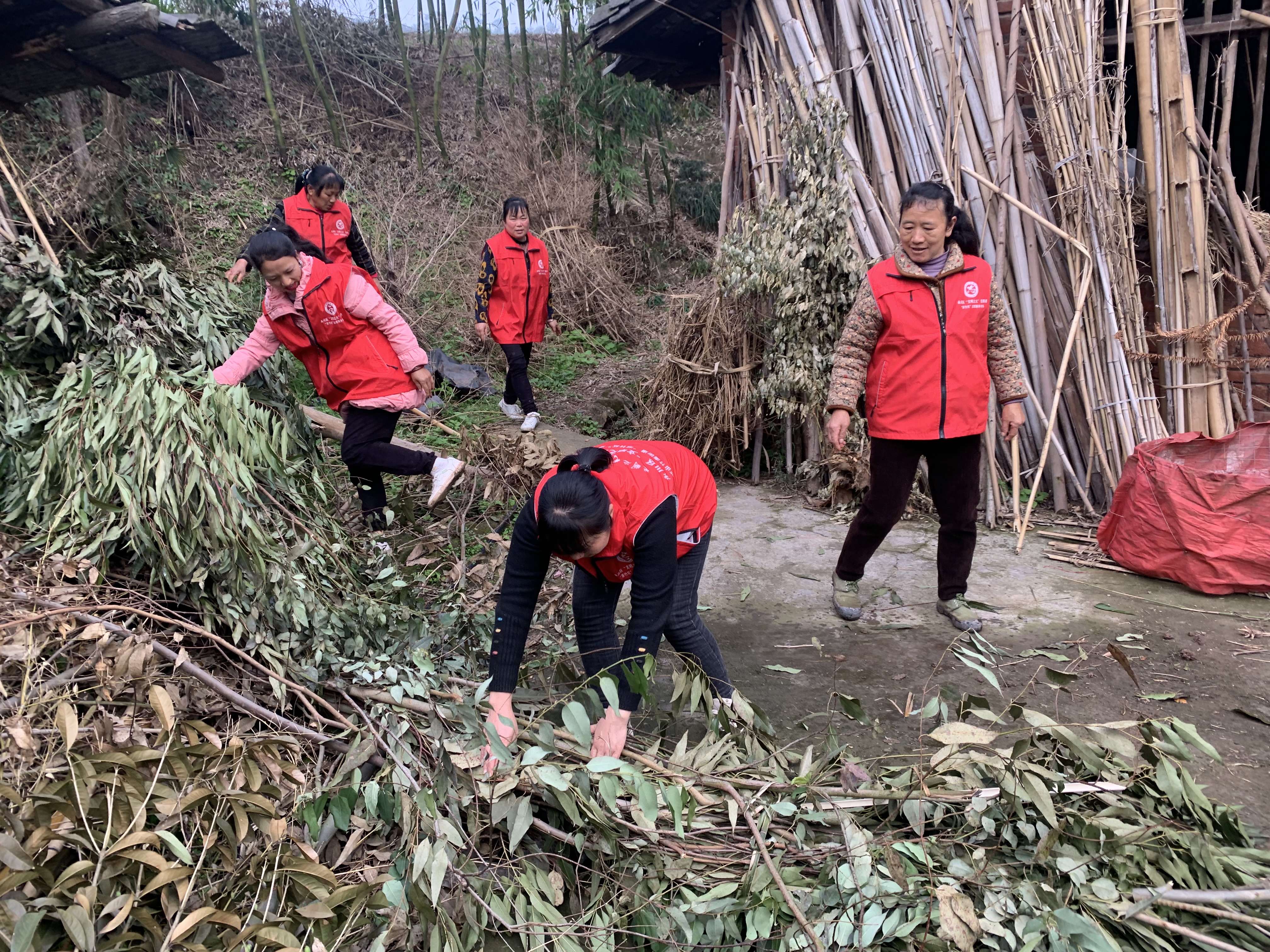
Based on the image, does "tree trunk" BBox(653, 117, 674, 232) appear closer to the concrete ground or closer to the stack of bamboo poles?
the stack of bamboo poles

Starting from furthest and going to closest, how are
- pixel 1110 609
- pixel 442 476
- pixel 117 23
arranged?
pixel 117 23 → pixel 442 476 → pixel 1110 609

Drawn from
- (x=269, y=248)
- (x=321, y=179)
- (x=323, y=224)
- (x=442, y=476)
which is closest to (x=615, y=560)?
(x=442, y=476)

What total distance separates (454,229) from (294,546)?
9.01m

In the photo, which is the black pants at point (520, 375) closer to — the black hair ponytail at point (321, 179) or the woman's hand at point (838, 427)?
the black hair ponytail at point (321, 179)

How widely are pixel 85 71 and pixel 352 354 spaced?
310 cm

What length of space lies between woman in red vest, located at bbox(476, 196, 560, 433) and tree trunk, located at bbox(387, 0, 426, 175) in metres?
6.55

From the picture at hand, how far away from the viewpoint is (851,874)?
1.71m

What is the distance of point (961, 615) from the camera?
3330 mm

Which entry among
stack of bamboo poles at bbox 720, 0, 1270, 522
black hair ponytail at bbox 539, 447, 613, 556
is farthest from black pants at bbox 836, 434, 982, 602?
black hair ponytail at bbox 539, 447, 613, 556

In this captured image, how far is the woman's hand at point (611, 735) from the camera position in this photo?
1.95m

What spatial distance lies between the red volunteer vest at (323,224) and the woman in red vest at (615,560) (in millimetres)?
3274

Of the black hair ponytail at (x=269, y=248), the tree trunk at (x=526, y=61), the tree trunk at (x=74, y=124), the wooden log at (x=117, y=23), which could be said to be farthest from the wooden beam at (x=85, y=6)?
the tree trunk at (x=526, y=61)

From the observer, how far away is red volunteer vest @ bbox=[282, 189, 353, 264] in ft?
16.1

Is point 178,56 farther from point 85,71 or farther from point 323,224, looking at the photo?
point 323,224
